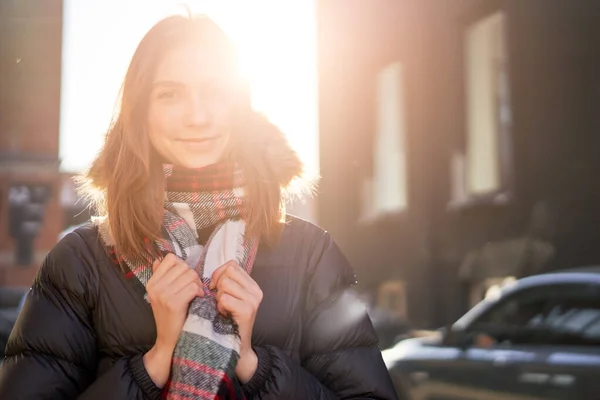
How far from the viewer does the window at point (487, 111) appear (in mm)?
8273

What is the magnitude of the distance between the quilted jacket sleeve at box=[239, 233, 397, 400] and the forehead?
0.49m

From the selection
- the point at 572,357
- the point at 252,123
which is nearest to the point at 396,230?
the point at 572,357

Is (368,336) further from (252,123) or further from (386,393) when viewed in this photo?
(252,123)

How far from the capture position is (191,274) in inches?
72.6

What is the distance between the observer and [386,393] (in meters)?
2.01

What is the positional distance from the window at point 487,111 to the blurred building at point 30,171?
8599 millimetres

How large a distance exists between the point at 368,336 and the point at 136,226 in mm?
580

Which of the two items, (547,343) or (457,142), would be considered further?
(457,142)

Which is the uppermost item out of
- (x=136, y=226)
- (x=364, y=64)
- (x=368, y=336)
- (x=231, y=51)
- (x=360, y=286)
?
(x=364, y=64)

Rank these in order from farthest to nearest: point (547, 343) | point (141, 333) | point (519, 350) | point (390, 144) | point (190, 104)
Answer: point (390, 144) → point (519, 350) → point (547, 343) → point (190, 104) → point (141, 333)

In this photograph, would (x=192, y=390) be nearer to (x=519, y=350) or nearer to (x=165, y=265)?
(x=165, y=265)

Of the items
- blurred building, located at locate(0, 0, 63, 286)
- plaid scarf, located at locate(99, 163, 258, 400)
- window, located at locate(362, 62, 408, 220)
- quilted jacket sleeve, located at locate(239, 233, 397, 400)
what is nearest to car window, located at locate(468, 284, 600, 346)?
quilted jacket sleeve, located at locate(239, 233, 397, 400)

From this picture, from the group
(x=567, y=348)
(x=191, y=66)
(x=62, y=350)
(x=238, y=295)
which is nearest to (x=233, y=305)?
(x=238, y=295)

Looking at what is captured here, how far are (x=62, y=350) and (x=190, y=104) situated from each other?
1.99 ft
